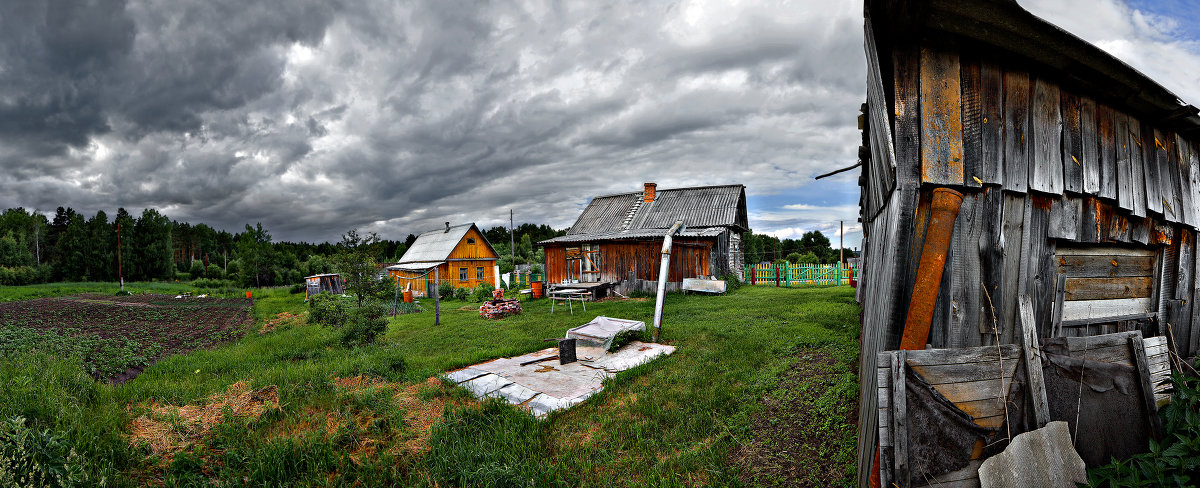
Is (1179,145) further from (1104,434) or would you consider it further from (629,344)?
(629,344)

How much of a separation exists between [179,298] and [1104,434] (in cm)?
3636

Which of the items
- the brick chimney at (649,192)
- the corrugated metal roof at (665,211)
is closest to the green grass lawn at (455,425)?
the corrugated metal roof at (665,211)

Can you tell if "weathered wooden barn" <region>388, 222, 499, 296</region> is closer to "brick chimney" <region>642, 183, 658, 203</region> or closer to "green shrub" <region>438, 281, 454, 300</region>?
"green shrub" <region>438, 281, 454, 300</region>

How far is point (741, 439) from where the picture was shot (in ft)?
13.8

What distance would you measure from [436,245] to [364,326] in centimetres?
2367

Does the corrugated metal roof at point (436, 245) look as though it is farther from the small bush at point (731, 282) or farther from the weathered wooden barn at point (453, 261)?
the small bush at point (731, 282)

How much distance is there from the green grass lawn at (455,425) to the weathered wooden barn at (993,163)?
1220 mm

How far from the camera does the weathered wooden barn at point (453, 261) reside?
28.8 meters

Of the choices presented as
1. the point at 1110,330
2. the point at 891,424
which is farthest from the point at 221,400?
the point at 1110,330

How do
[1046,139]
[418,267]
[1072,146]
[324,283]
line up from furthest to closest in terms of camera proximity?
[418,267]
[324,283]
[1072,146]
[1046,139]

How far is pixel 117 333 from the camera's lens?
1162 centimetres

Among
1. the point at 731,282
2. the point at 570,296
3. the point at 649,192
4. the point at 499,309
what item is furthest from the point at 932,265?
the point at 649,192

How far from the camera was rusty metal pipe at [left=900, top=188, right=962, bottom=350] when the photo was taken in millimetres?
2816

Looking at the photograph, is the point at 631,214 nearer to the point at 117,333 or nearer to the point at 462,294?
the point at 462,294
